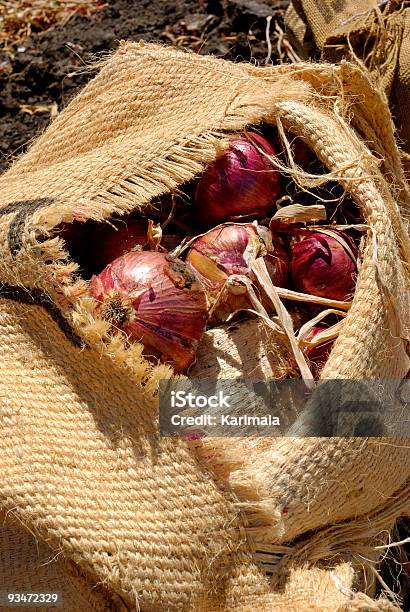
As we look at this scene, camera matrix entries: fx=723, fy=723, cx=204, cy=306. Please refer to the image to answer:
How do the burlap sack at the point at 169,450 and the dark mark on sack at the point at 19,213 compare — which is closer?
the burlap sack at the point at 169,450

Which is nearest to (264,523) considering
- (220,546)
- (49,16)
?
(220,546)

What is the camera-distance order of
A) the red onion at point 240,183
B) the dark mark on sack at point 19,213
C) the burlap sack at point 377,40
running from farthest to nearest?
the burlap sack at point 377,40 → the red onion at point 240,183 → the dark mark on sack at point 19,213

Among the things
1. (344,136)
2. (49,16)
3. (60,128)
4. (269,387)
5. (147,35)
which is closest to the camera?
(269,387)

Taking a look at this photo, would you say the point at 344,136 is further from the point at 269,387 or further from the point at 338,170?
the point at 269,387

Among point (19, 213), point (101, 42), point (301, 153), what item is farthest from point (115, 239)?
point (101, 42)

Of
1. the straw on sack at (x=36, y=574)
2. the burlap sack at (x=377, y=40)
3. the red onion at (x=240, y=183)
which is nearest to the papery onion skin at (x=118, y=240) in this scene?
the red onion at (x=240, y=183)

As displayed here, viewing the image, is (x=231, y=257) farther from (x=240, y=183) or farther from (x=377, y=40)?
(x=377, y=40)

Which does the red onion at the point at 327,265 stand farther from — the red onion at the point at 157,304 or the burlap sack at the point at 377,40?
the burlap sack at the point at 377,40
